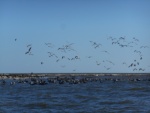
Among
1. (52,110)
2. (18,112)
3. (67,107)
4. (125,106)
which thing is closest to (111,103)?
(125,106)

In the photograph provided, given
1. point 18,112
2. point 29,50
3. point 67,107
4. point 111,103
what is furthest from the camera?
point 29,50

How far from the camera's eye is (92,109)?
116 feet

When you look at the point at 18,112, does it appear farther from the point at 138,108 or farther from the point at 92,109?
the point at 138,108

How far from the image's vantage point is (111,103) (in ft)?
132

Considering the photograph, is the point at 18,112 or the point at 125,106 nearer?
the point at 18,112

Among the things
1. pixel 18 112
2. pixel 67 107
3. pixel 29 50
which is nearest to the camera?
pixel 18 112

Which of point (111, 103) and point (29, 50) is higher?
point (29, 50)

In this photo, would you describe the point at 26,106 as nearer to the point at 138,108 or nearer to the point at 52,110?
the point at 52,110

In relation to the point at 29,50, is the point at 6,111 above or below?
below

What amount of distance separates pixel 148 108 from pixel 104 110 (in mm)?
3920

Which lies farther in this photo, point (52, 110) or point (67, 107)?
point (67, 107)

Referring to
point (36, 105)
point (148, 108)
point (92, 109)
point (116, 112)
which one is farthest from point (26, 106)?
point (148, 108)

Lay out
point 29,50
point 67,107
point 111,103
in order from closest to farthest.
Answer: point 67,107
point 111,103
point 29,50

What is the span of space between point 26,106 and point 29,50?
12481 millimetres
